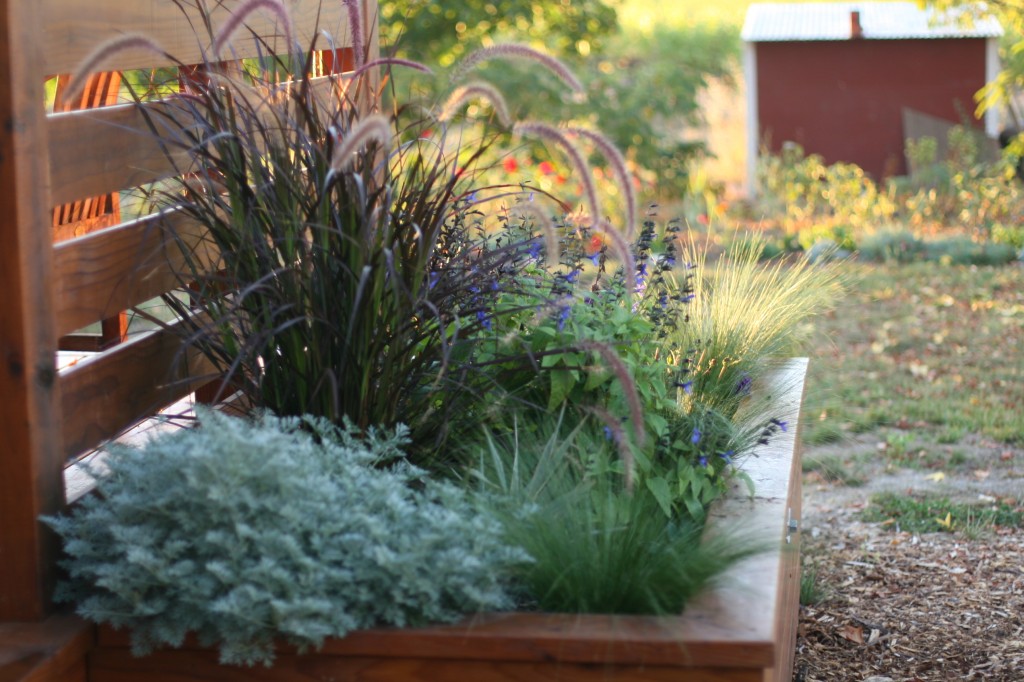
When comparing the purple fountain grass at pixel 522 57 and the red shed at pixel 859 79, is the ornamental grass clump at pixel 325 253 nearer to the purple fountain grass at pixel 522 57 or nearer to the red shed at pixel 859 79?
the purple fountain grass at pixel 522 57

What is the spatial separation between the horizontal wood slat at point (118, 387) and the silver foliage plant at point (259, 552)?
0.23m

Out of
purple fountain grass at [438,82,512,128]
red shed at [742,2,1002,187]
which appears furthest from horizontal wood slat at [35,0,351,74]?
red shed at [742,2,1002,187]

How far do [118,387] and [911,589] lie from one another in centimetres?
271

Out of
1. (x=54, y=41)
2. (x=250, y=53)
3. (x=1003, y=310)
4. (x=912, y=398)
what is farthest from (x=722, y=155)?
(x=54, y=41)

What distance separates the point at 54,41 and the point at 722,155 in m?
15.6

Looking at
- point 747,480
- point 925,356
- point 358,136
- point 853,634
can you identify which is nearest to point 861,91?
point 925,356

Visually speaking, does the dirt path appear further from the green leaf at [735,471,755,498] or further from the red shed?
the red shed

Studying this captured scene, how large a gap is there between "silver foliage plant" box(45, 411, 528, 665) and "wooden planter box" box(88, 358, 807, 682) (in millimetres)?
46

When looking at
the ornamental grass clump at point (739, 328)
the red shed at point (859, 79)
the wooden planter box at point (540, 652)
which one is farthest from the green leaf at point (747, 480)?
the red shed at point (859, 79)

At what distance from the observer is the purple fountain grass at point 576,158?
2271 millimetres

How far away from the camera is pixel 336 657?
1987 millimetres

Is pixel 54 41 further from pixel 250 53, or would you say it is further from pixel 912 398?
pixel 912 398

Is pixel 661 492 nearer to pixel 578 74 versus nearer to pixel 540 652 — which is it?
pixel 540 652

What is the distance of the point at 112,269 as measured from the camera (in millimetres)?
2414
